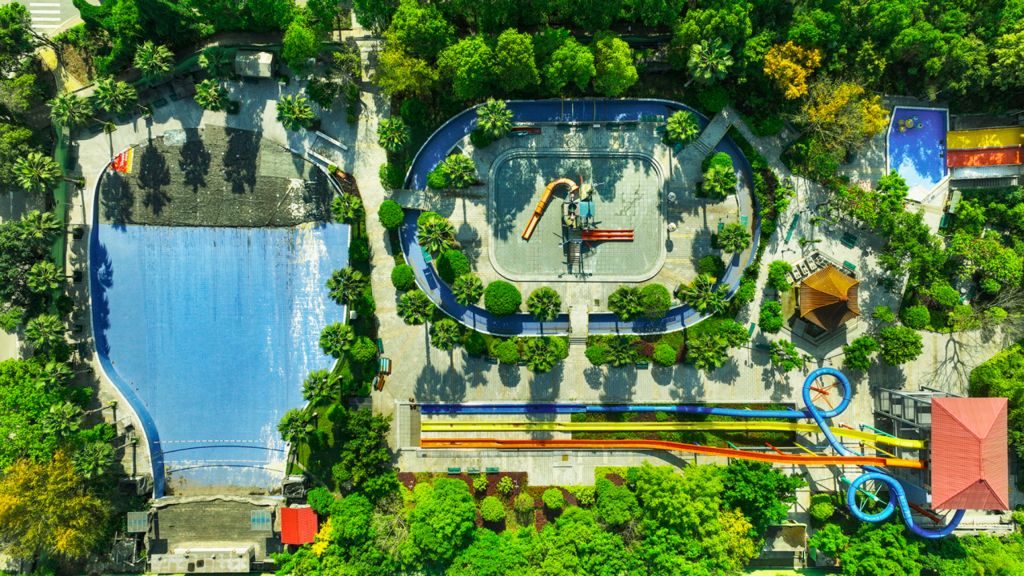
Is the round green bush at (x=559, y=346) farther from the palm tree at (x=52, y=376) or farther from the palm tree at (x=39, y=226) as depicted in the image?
the palm tree at (x=39, y=226)

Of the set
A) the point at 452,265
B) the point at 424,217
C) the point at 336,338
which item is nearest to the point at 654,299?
the point at 452,265

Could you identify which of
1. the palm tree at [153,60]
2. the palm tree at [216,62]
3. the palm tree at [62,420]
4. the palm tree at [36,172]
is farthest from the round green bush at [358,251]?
the palm tree at [62,420]

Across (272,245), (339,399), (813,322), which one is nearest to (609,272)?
(813,322)

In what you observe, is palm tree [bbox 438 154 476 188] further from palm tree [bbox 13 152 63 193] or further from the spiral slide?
palm tree [bbox 13 152 63 193]

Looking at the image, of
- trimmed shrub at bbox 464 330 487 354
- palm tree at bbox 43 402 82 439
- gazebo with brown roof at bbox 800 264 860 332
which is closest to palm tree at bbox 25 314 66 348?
palm tree at bbox 43 402 82 439

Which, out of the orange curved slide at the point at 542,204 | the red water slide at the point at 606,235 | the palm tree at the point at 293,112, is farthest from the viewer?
the red water slide at the point at 606,235

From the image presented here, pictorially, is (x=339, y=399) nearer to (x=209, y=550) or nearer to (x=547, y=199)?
(x=209, y=550)

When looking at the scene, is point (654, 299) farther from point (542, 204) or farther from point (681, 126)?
point (681, 126)

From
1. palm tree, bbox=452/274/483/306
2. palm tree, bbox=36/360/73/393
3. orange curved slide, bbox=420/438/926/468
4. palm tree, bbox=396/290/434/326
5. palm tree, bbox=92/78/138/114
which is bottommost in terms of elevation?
orange curved slide, bbox=420/438/926/468
